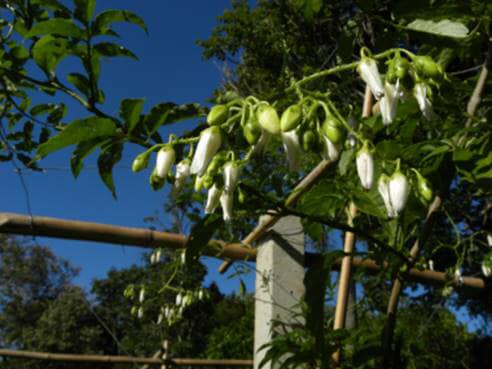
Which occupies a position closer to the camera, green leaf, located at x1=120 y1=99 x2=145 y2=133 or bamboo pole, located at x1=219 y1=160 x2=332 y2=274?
green leaf, located at x1=120 y1=99 x2=145 y2=133

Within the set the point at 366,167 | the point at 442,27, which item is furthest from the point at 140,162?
the point at 442,27

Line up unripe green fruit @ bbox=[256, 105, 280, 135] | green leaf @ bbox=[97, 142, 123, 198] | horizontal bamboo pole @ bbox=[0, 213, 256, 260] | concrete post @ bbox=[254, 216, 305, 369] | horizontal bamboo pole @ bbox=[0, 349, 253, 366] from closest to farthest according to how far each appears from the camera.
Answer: unripe green fruit @ bbox=[256, 105, 280, 135] < green leaf @ bbox=[97, 142, 123, 198] < horizontal bamboo pole @ bbox=[0, 213, 256, 260] < concrete post @ bbox=[254, 216, 305, 369] < horizontal bamboo pole @ bbox=[0, 349, 253, 366]

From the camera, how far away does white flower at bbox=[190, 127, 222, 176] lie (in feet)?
1.62

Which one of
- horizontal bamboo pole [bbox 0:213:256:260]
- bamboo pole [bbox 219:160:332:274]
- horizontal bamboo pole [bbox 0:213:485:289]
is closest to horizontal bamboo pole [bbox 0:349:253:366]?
bamboo pole [bbox 219:160:332:274]

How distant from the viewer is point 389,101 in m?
0.52

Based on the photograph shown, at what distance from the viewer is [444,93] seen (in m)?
0.53

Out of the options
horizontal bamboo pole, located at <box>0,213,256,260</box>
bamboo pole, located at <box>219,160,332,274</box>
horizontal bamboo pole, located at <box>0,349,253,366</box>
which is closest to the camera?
bamboo pole, located at <box>219,160,332,274</box>

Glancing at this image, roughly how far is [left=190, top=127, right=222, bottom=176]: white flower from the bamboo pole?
139 millimetres

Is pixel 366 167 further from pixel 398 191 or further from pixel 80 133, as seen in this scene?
pixel 80 133

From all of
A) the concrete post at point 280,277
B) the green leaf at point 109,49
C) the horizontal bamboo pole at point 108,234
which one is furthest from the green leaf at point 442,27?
the concrete post at point 280,277

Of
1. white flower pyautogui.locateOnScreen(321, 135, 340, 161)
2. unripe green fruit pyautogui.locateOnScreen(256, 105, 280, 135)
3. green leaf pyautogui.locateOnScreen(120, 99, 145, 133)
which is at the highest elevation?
green leaf pyautogui.locateOnScreen(120, 99, 145, 133)

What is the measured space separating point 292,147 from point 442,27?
24cm

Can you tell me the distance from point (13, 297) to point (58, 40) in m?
24.0

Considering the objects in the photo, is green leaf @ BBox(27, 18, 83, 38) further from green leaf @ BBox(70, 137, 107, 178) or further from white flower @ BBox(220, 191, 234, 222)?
white flower @ BBox(220, 191, 234, 222)
